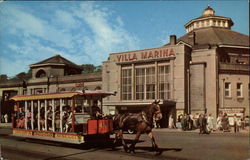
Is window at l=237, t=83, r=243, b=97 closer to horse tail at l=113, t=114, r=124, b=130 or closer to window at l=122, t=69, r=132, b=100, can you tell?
window at l=122, t=69, r=132, b=100

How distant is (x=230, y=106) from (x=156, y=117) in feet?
79.0

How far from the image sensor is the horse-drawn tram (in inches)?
510

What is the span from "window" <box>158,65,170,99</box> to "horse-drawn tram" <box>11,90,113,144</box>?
18.9 meters

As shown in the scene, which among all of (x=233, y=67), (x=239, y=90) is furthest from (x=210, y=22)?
(x=239, y=90)

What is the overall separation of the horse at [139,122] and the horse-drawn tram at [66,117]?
548mm

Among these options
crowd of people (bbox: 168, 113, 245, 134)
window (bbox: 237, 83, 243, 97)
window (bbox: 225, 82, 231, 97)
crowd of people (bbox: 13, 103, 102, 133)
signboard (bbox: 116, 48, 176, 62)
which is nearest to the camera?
crowd of people (bbox: 13, 103, 102, 133)

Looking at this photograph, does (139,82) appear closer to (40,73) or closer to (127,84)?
(127,84)

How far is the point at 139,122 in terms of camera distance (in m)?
11.9

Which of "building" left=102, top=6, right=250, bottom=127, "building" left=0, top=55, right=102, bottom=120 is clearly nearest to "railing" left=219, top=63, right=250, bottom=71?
"building" left=102, top=6, right=250, bottom=127

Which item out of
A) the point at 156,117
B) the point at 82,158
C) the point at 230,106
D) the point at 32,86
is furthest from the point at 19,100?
the point at 32,86

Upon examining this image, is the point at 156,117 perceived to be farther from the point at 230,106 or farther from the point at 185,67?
the point at 230,106

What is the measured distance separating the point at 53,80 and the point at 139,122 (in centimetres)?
3515

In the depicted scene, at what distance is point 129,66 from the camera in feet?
114

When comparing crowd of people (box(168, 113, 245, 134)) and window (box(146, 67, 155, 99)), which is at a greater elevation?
window (box(146, 67, 155, 99))
